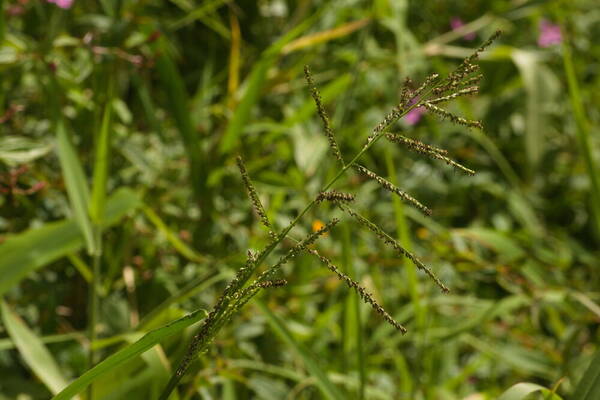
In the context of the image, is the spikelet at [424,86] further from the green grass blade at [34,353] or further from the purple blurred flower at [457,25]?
the purple blurred flower at [457,25]

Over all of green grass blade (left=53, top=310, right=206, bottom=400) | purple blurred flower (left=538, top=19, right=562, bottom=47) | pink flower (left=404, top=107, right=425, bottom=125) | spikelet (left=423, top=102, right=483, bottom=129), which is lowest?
green grass blade (left=53, top=310, right=206, bottom=400)

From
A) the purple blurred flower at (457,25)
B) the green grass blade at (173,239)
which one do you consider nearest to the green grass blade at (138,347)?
the green grass blade at (173,239)

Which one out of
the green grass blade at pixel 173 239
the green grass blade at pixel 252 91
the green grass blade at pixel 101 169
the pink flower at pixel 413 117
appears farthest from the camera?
the pink flower at pixel 413 117

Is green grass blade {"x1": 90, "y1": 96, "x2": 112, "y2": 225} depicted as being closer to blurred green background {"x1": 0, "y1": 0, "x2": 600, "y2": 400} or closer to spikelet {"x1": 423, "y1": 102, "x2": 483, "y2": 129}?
blurred green background {"x1": 0, "y1": 0, "x2": 600, "y2": 400}

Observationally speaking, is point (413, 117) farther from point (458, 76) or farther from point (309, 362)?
point (458, 76)

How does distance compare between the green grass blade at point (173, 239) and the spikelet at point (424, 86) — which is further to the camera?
the green grass blade at point (173, 239)

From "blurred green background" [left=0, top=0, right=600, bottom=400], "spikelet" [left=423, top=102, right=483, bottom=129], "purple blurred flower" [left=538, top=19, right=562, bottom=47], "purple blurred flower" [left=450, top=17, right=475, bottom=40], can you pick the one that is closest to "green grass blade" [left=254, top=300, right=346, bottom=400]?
"blurred green background" [left=0, top=0, right=600, bottom=400]
